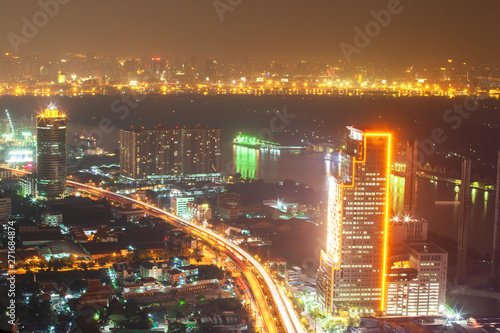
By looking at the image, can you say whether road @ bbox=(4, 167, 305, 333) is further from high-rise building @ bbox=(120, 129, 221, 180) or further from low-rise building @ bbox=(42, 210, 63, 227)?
high-rise building @ bbox=(120, 129, 221, 180)

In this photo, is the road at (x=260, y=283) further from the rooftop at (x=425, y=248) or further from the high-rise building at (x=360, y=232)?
the rooftop at (x=425, y=248)

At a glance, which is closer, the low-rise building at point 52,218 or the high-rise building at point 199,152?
the low-rise building at point 52,218

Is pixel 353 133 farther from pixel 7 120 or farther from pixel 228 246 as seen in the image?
pixel 7 120

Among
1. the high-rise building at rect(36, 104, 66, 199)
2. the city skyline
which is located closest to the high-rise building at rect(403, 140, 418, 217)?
the city skyline

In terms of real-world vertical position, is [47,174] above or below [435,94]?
below

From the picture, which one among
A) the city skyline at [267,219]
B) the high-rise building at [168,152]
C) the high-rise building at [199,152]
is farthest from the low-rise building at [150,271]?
the high-rise building at [199,152]

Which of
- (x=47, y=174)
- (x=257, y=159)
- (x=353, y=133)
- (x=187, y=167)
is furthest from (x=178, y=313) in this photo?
(x=257, y=159)

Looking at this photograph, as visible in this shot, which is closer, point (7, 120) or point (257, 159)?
point (257, 159)
